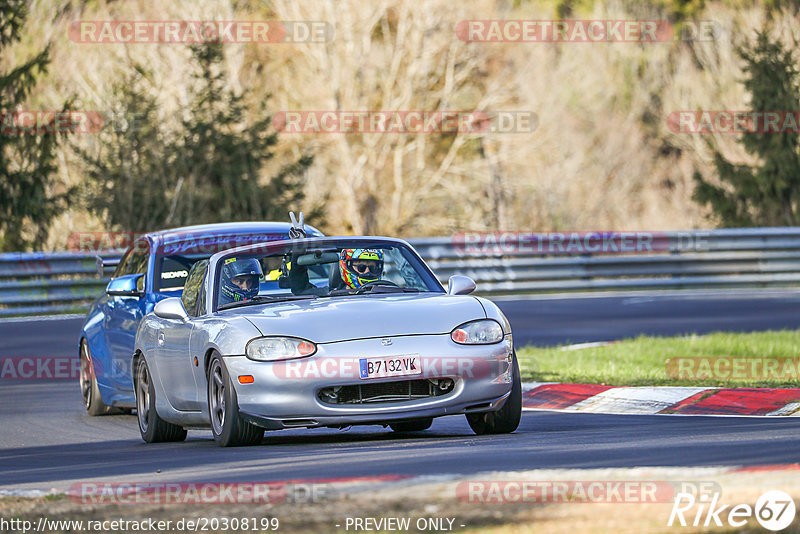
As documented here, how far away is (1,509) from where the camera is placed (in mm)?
6734

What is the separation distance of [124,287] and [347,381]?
12.3 feet

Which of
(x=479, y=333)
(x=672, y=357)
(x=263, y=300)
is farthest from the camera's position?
(x=672, y=357)

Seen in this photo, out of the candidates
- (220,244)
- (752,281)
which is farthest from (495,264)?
(220,244)

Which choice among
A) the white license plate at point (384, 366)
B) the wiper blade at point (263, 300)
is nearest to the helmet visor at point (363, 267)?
the wiper blade at point (263, 300)

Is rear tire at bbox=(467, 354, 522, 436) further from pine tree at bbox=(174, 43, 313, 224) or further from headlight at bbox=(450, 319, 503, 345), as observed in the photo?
pine tree at bbox=(174, 43, 313, 224)

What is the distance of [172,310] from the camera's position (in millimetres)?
10406

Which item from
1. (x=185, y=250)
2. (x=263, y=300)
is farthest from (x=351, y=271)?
(x=185, y=250)

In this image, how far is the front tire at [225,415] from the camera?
9.34 meters

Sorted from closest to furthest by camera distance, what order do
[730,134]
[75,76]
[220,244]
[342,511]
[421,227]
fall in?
[342,511]
[220,244]
[75,76]
[421,227]
[730,134]

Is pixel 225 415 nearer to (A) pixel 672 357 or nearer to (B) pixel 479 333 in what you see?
(B) pixel 479 333

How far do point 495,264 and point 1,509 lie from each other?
20.6 metres

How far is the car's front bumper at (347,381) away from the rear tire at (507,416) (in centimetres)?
37

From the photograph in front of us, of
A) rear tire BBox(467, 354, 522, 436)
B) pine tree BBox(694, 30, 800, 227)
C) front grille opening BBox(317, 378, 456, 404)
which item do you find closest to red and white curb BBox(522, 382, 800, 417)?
rear tire BBox(467, 354, 522, 436)

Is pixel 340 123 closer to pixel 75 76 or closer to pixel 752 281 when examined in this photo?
pixel 75 76
